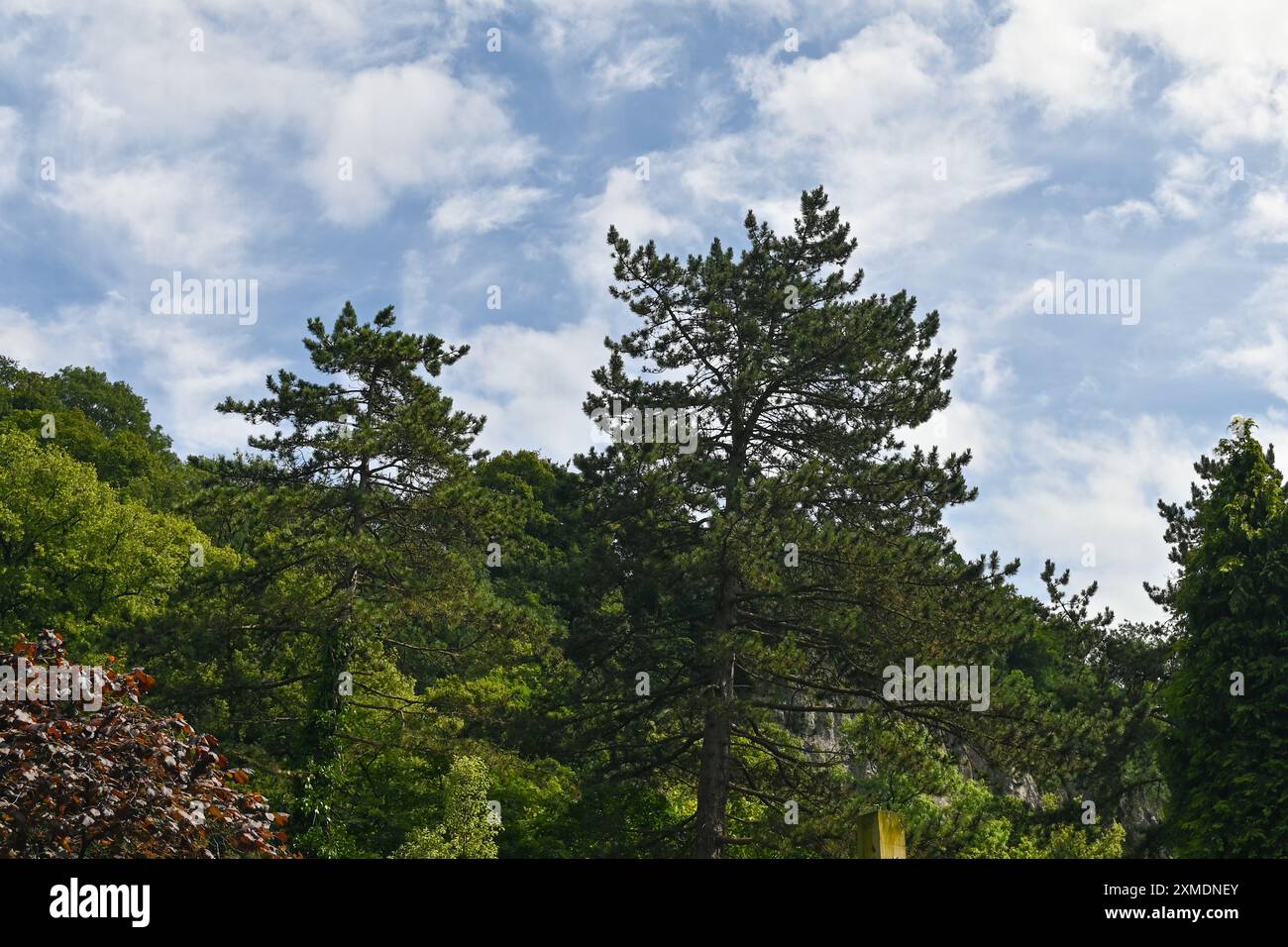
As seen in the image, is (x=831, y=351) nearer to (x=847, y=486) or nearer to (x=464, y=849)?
(x=847, y=486)

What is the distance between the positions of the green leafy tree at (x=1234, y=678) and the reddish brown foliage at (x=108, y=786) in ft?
74.0

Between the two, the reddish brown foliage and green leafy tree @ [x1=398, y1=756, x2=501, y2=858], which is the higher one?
the reddish brown foliage

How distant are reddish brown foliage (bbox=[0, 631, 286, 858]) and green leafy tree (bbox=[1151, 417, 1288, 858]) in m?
22.5

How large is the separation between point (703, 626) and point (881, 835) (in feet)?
62.3

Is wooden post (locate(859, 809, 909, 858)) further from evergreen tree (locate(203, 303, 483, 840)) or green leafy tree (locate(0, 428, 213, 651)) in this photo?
green leafy tree (locate(0, 428, 213, 651))

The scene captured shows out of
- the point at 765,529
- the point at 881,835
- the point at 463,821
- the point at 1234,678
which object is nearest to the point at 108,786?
the point at 881,835

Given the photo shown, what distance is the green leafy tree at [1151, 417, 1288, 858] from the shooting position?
2419 centimetres

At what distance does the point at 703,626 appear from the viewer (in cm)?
2377

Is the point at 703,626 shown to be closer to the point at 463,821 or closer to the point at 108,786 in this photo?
the point at 463,821

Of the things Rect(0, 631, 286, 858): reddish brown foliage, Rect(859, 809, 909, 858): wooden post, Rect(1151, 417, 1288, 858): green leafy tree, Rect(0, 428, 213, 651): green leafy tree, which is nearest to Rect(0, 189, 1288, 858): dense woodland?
Rect(1151, 417, 1288, 858): green leafy tree

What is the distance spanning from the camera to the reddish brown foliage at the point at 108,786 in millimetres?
6582

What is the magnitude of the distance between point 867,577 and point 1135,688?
37.4ft

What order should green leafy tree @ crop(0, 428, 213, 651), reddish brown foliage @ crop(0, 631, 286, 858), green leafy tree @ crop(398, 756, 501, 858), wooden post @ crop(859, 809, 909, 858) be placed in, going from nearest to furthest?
wooden post @ crop(859, 809, 909, 858) → reddish brown foliage @ crop(0, 631, 286, 858) → green leafy tree @ crop(398, 756, 501, 858) → green leafy tree @ crop(0, 428, 213, 651)

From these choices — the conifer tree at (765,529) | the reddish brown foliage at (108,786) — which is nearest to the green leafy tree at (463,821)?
the conifer tree at (765,529)
